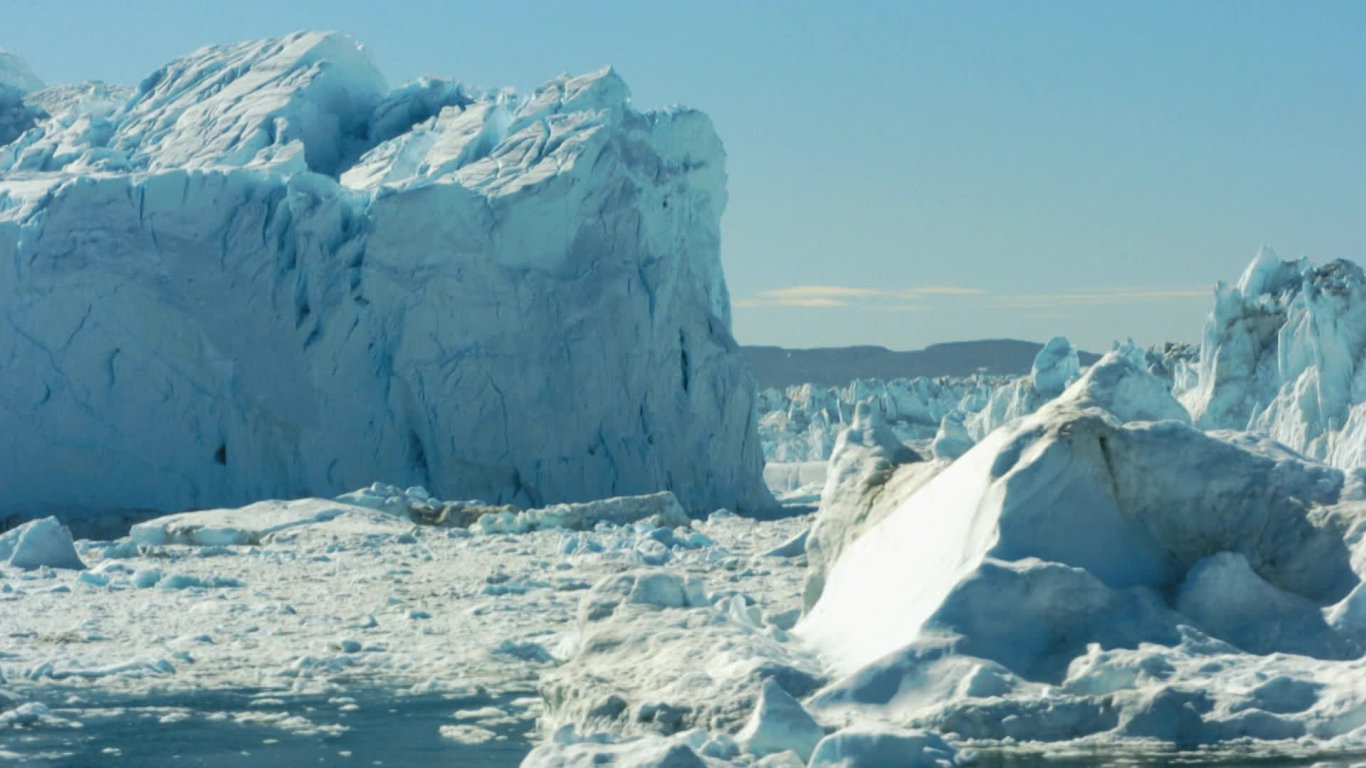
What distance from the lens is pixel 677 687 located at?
582cm

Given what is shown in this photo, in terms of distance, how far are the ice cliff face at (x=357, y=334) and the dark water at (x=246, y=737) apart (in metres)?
14.2

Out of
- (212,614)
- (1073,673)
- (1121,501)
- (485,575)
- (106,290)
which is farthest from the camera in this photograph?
(106,290)

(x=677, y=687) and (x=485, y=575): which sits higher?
(x=677, y=687)

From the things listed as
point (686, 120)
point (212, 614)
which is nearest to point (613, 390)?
point (686, 120)

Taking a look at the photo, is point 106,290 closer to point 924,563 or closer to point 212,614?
point 212,614

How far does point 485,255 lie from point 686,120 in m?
5.40

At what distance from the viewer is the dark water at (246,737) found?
18.7 feet

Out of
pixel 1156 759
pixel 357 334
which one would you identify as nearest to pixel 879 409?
pixel 357 334

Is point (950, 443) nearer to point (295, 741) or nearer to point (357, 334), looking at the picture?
point (295, 741)

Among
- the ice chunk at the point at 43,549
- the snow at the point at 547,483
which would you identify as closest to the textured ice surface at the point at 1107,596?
the snow at the point at 547,483

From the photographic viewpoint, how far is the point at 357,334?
21.5 metres

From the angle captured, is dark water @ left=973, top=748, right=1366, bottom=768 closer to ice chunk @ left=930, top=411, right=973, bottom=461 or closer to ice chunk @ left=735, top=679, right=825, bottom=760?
ice chunk @ left=735, top=679, right=825, bottom=760

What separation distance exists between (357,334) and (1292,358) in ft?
38.7

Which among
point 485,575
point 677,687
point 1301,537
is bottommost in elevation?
point 485,575
